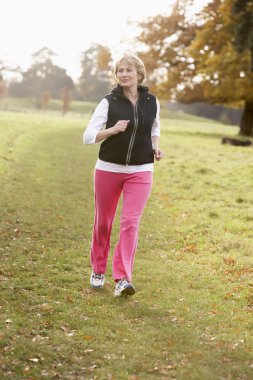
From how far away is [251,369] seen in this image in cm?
489

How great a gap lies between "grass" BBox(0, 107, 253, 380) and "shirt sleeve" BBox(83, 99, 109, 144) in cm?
173

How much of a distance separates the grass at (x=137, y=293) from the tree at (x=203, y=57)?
60.8 feet

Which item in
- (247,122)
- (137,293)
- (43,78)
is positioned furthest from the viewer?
(43,78)

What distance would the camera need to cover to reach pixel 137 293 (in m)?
6.91

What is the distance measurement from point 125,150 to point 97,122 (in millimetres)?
415

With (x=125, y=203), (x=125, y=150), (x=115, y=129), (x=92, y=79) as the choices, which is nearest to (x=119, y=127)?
(x=115, y=129)

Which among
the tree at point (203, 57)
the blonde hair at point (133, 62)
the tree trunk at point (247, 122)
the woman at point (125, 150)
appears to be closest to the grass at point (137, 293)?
the woman at point (125, 150)

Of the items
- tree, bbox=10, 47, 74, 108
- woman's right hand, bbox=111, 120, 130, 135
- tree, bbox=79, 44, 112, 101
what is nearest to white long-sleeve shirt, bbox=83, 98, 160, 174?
woman's right hand, bbox=111, 120, 130, 135

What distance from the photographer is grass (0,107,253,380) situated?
4.93 meters

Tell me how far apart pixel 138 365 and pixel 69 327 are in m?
1.05

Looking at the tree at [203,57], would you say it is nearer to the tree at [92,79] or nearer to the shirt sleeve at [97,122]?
the shirt sleeve at [97,122]

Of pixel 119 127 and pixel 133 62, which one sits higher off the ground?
pixel 133 62

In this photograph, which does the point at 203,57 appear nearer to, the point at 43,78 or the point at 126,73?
the point at 126,73

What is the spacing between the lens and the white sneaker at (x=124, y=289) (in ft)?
21.4
